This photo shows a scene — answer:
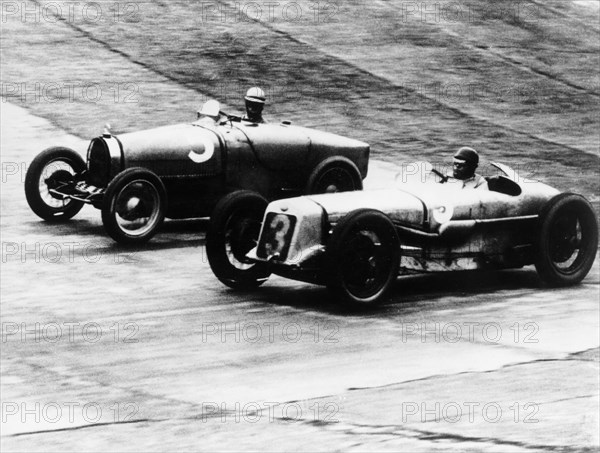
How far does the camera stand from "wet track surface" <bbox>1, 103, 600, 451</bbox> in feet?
25.1

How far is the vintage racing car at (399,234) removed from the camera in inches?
417

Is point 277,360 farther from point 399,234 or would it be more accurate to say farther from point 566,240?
point 566,240

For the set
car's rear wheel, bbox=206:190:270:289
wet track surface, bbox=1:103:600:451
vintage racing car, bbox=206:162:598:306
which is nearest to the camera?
wet track surface, bbox=1:103:600:451

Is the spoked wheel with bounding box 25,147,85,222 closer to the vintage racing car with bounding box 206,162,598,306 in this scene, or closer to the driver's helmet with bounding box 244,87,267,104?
the driver's helmet with bounding box 244,87,267,104

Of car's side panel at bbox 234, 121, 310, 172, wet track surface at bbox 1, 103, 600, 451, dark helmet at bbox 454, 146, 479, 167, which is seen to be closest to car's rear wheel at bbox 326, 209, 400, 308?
wet track surface at bbox 1, 103, 600, 451

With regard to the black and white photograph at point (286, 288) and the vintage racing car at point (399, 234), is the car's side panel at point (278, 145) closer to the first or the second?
the black and white photograph at point (286, 288)

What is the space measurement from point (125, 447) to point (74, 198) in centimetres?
688

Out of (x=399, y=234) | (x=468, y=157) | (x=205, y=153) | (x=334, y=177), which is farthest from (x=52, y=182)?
(x=468, y=157)

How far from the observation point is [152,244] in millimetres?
13562

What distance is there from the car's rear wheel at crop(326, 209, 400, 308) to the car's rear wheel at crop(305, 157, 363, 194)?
3.97m

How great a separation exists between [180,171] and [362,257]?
3.77 m

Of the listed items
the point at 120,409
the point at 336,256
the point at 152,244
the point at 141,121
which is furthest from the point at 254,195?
the point at 141,121

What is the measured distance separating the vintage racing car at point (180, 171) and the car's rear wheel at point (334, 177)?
0.01 metres

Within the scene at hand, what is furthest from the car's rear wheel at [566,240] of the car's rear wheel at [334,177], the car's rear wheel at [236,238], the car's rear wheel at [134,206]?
the car's rear wheel at [134,206]
